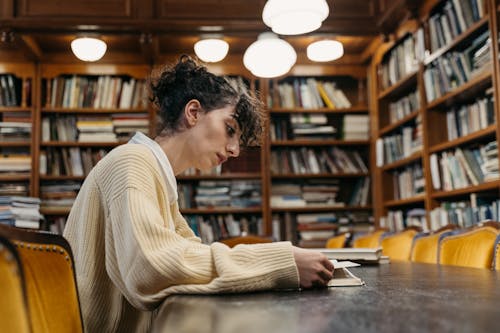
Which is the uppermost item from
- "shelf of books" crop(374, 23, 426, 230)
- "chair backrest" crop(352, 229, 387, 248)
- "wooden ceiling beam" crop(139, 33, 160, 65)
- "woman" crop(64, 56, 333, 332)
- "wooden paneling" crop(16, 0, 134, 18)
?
"wooden paneling" crop(16, 0, 134, 18)

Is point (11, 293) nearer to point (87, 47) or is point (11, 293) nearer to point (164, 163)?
point (164, 163)

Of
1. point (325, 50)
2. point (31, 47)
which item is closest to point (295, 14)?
point (325, 50)

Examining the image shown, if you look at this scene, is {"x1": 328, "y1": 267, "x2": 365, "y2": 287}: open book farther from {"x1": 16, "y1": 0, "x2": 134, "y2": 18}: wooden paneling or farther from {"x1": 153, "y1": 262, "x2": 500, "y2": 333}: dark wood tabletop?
{"x1": 16, "y1": 0, "x2": 134, "y2": 18}: wooden paneling

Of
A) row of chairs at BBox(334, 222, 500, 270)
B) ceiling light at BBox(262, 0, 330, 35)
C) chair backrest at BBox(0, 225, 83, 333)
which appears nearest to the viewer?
chair backrest at BBox(0, 225, 83, 333)

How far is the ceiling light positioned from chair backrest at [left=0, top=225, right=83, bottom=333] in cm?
194

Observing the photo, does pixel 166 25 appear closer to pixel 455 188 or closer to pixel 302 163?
pixel 302 163

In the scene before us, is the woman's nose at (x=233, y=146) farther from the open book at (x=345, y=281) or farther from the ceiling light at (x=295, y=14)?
the ceiling light at (x=295, y=14)

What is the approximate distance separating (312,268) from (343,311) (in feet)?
1.07

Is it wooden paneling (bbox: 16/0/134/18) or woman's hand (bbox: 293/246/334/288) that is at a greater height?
wooden paneling (bbox: 16/0/134/18)

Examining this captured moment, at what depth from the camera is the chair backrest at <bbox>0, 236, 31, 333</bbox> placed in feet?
2.26

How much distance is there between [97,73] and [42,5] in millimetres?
841

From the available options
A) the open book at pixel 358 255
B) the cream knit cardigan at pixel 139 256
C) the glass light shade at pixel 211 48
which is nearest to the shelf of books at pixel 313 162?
the glass light shade at pixel 211 48

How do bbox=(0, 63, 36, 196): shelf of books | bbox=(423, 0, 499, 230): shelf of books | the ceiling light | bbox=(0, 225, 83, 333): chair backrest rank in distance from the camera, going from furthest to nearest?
bbox=(0, 63, 36, 196): shelf of books → bbox=(423, 0, 499, 230): shelf of books → the ceiling light → bbox=(0, 225, 83, 333): chair backrest

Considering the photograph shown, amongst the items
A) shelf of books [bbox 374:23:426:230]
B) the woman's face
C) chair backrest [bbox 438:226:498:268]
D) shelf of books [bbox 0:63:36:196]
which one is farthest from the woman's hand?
shelf of books [bbox 0:63:36:196]
